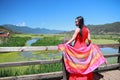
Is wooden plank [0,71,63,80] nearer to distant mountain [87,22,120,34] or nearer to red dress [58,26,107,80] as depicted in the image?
red dress [58,26,107,80]

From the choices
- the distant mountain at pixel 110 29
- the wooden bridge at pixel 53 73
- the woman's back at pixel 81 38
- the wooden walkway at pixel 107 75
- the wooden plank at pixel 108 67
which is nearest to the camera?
the wooden bridge at pixel 53 73

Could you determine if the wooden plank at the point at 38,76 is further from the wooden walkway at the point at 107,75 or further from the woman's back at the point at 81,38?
the wooden walkway at the point at 107,75

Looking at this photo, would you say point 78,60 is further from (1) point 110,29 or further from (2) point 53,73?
(1) point 110,29

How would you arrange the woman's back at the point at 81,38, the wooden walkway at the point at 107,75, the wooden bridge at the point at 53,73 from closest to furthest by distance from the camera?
the wooden bridge at the point at 53,73
the woman's back at the point at 81,38
the wooden walkway at the point at 107,75

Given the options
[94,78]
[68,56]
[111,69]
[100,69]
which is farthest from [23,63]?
[111,69]

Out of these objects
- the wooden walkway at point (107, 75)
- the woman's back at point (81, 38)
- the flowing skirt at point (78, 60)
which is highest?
the woman's back at point (81, 38)

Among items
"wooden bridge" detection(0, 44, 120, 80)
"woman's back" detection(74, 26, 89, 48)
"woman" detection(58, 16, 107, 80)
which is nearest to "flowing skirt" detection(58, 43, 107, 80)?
"woman" detection(58, 16, 107, 80)

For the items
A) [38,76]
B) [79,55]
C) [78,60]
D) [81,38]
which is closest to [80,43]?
[81,38]

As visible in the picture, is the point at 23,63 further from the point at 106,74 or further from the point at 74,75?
the point at 106,74

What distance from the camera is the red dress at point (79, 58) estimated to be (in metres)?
5.05

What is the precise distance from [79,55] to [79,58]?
3.0 inches

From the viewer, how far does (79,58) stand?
5.11m

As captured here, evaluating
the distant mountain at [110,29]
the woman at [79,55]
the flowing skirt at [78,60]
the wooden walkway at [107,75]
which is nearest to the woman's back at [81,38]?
the woman at [79,55]

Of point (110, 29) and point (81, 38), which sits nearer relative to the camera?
point (81, 38)
